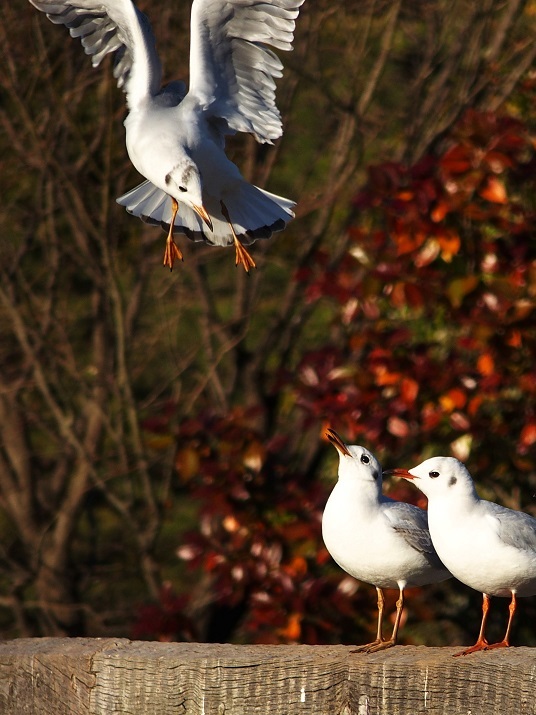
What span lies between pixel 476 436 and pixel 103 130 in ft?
8.82

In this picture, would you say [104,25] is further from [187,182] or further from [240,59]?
[187,182]

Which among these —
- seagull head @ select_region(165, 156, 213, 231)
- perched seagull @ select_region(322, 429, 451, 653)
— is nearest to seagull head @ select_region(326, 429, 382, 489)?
perched seagull @ select_region(322, 429, 451, 653)

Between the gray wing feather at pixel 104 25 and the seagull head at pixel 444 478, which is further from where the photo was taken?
the gray wing feather at pixel 104 25

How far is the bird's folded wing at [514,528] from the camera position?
3.15m

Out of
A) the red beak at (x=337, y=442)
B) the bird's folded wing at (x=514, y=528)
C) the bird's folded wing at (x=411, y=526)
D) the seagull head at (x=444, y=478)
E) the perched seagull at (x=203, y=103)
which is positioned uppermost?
the perched seagull at (x=203, y=103)

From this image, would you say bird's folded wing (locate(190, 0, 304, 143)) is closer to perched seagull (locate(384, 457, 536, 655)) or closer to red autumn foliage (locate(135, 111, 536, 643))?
red autumn foliage (locate(135, 111, 536, 643))

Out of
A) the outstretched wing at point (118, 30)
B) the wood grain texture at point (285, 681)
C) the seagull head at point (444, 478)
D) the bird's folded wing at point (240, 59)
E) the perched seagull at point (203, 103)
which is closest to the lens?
the wood grain texture at point (285, 681)

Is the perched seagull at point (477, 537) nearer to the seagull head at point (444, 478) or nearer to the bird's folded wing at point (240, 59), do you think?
the seagull head at point (444, 478)

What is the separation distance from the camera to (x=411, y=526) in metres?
3.45

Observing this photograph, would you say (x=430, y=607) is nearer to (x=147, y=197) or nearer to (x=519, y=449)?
(x=519, y=449)

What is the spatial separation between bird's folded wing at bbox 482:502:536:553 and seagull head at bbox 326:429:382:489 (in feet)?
1.28

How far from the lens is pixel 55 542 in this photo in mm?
6520

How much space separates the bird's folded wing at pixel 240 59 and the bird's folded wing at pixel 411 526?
4.30ft

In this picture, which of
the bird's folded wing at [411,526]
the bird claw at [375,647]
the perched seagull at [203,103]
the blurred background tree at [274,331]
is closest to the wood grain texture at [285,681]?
the bird claw at [375,647]
